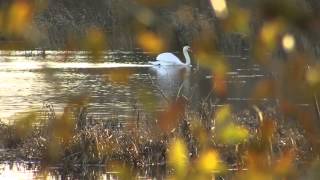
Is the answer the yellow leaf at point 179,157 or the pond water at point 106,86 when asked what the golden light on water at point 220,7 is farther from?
the pond water at point 106,86

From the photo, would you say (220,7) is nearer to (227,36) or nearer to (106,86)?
(227,36)

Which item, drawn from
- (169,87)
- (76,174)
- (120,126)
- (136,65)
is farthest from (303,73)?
(136,65)

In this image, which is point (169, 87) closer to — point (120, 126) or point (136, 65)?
point (136, 65)

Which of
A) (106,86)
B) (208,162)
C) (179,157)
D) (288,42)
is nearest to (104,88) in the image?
(106,86)

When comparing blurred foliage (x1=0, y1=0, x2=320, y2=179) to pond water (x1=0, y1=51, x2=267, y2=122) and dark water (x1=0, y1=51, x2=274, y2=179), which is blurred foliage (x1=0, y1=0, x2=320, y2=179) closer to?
dark water (x1=0, y1=51, x2=274, y2=179)

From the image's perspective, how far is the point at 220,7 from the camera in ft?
5.30

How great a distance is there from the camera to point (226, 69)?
1.92 m

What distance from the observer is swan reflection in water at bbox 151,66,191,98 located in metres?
18.8

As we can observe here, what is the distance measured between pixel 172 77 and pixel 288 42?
20916mm

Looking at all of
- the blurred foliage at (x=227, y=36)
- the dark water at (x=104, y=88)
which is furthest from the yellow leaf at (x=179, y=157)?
the dark water at (x=104, y=88)

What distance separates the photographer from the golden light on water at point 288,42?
1735mm

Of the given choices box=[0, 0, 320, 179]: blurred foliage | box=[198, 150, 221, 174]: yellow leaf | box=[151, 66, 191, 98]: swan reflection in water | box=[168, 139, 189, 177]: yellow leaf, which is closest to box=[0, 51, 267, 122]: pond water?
box=[151, 66, 191, 98]: swan reflection in water

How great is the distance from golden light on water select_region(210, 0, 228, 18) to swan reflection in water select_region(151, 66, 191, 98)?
1605cm

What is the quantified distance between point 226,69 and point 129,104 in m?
13.6
